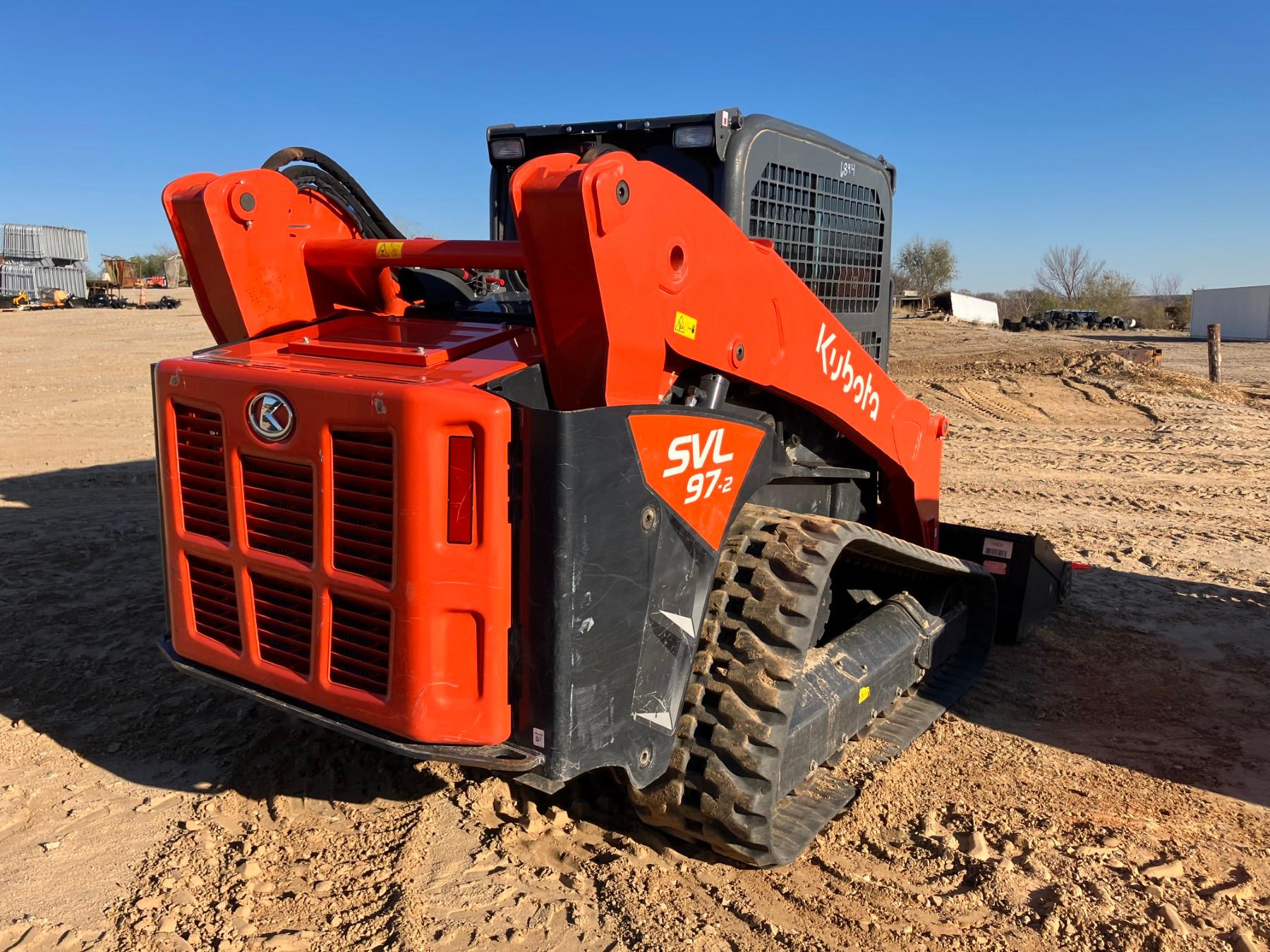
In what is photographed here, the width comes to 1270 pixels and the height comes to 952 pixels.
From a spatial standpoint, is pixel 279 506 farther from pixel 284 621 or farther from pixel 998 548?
pixel 998 548

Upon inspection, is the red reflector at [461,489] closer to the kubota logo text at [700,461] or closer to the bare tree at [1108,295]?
the kubota logo text at [700,461]

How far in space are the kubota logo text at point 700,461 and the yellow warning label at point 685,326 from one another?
27 centimetres

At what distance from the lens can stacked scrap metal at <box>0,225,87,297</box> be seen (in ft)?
115

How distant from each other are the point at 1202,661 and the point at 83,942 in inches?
191

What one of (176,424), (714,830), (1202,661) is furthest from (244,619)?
(1202,661)

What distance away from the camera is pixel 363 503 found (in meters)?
2.44

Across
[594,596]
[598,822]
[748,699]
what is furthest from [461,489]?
[598,822]

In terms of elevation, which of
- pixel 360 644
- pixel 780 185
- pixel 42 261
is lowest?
pixel 360 644

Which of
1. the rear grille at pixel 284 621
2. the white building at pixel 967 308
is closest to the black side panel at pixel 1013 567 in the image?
the rear grille at pixel 284 621

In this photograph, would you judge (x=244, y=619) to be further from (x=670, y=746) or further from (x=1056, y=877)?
(x=1056, y=877)

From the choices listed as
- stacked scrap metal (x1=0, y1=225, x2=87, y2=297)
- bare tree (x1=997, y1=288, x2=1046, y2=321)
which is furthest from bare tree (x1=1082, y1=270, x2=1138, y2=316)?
stacked scrap metal (x1=0, y1=225, x2=87, y2=297)

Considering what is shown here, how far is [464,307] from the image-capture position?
3.57 m

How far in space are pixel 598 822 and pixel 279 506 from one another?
147 cm

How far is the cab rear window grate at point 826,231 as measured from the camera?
12.0 feet
